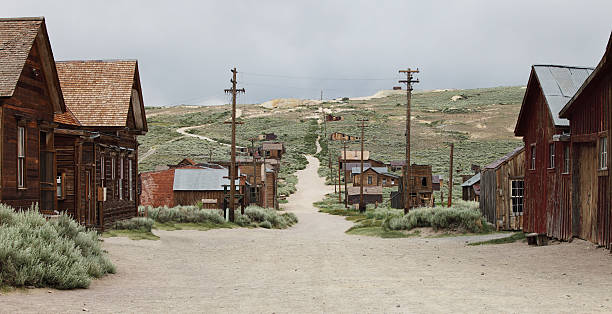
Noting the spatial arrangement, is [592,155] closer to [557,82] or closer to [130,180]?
[557,82]

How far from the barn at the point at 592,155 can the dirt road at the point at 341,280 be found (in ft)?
2.26

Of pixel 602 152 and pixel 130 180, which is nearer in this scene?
pixel 602 152

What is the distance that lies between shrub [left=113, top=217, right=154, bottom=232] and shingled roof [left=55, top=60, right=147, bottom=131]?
3.96 metres

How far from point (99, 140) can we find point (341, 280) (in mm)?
13489

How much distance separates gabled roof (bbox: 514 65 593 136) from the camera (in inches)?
789

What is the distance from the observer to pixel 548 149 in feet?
67.5

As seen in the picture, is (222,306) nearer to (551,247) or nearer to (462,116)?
(551,247)

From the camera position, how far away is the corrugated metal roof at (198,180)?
46250mm

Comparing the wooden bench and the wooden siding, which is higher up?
the wooden siding

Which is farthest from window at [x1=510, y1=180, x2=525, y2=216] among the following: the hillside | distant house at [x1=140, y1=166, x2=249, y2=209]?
the hillside

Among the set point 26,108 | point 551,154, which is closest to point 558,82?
point 551,154

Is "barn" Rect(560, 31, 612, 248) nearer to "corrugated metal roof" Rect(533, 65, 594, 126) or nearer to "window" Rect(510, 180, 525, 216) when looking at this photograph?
"corrugated metal roof" Rect(533, 65, 594, 126)

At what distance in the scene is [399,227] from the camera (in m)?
30.5

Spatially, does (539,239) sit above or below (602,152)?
below
